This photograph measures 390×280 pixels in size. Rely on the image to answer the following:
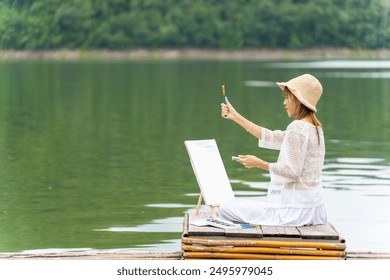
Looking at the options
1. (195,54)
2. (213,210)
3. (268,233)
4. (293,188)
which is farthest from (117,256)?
(195,54)

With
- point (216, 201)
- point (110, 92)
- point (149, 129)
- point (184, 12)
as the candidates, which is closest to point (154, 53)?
point (184, 12)

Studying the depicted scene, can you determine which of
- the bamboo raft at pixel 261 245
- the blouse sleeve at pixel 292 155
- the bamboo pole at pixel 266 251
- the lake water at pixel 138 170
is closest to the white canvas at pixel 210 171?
the blouse sleeve at pixel 292 155

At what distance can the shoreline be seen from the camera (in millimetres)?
180375

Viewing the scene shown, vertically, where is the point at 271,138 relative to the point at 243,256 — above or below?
above

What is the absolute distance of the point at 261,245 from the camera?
28.8 ft

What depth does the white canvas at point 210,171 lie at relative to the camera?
966cm

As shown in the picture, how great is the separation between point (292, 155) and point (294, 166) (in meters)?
0.09

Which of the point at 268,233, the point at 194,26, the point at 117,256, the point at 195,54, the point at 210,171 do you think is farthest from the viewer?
the point at 194,26

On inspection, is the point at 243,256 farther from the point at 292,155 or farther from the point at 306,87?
the point at 306,87

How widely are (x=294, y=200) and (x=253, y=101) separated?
43.1 m

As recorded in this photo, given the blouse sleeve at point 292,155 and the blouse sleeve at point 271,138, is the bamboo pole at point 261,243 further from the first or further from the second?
the blouse sleeve at point 271,138

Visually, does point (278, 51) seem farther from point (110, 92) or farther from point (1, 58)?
point (110, 92)

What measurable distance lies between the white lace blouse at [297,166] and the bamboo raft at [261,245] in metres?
0.50

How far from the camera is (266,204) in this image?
9.43 metres
